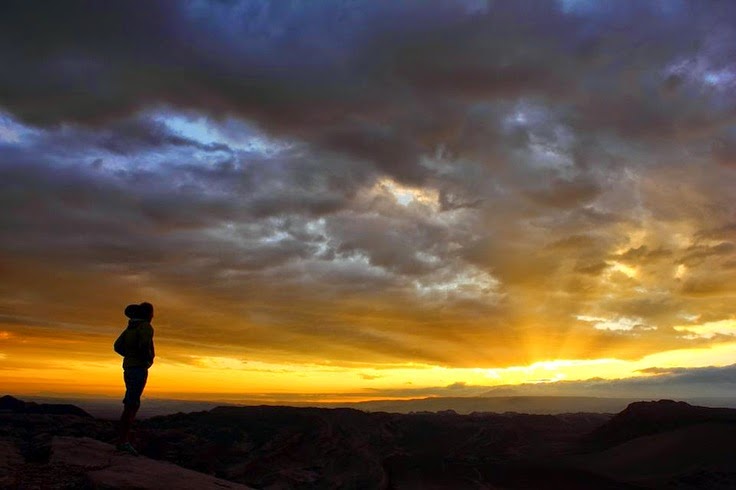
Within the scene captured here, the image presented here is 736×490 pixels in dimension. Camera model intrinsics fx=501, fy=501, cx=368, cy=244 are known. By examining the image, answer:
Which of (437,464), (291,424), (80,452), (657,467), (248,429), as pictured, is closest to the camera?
(80,452)

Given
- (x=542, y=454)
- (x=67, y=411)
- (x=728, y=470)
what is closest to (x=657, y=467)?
(x=728, y=470)

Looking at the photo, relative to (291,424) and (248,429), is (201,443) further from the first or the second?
(291,424)

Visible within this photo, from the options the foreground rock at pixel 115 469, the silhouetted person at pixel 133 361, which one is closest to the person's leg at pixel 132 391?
the silhouetted person at pixel 133 361

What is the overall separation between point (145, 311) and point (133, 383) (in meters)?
1.50

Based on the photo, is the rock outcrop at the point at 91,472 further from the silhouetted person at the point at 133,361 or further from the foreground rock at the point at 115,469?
the silhouetted person at the point at 133,361

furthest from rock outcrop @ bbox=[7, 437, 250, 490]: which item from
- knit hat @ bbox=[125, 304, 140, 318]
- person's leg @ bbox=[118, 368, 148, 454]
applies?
knit hat @ bbox=[125, 304, 140, 318]

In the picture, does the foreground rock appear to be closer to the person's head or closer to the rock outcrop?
the rock outcrop

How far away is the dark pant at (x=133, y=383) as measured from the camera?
10.4 meters

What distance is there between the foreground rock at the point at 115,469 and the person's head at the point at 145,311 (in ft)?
9.15

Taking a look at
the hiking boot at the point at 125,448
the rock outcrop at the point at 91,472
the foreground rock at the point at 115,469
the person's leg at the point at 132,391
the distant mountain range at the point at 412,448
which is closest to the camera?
the rock outcrop at the point at 91,472

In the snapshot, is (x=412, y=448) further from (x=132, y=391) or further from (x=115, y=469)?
(x=115, y=469)

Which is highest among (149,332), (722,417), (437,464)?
(149,332)

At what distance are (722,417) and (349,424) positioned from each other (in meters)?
30.9

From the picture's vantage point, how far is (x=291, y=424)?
4259 centimetres
